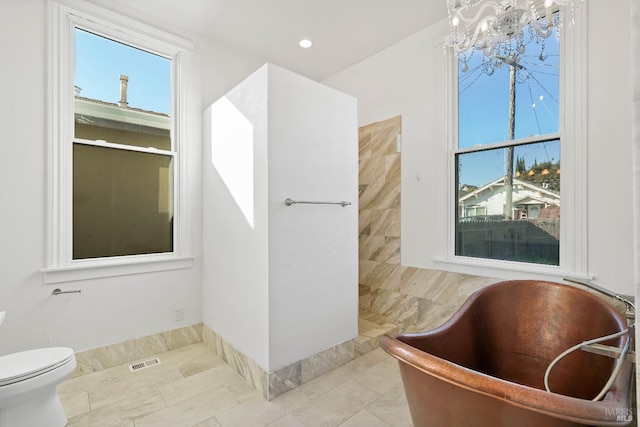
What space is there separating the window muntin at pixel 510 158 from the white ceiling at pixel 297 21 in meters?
0.72

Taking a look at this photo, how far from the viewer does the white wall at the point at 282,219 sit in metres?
2.08

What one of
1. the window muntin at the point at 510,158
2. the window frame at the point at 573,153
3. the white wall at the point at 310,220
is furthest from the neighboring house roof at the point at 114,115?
the window frame at the point at 573,153

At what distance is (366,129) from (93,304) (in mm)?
3044

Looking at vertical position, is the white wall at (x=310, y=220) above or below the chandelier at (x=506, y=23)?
below

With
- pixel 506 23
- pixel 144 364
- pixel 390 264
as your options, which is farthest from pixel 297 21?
pixel 144 364

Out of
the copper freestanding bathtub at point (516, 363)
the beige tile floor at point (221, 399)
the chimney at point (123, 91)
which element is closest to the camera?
the copper freestanding bathtub at point (516, 363)

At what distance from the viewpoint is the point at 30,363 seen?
1708mm

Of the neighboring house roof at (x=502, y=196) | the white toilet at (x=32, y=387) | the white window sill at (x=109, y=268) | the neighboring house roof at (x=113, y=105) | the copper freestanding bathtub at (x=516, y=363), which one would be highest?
the neighboring house roof at (x=113, y=105)

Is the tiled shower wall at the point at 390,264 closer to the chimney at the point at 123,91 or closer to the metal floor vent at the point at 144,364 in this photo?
the metal floor vent at the point at 144,364

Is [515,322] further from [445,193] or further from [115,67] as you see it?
[115,67]

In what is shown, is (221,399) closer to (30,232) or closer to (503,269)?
(30,232)

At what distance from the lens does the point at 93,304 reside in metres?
2.40

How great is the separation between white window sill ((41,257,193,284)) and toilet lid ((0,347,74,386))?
60cm

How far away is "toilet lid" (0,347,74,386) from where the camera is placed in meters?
1.54
